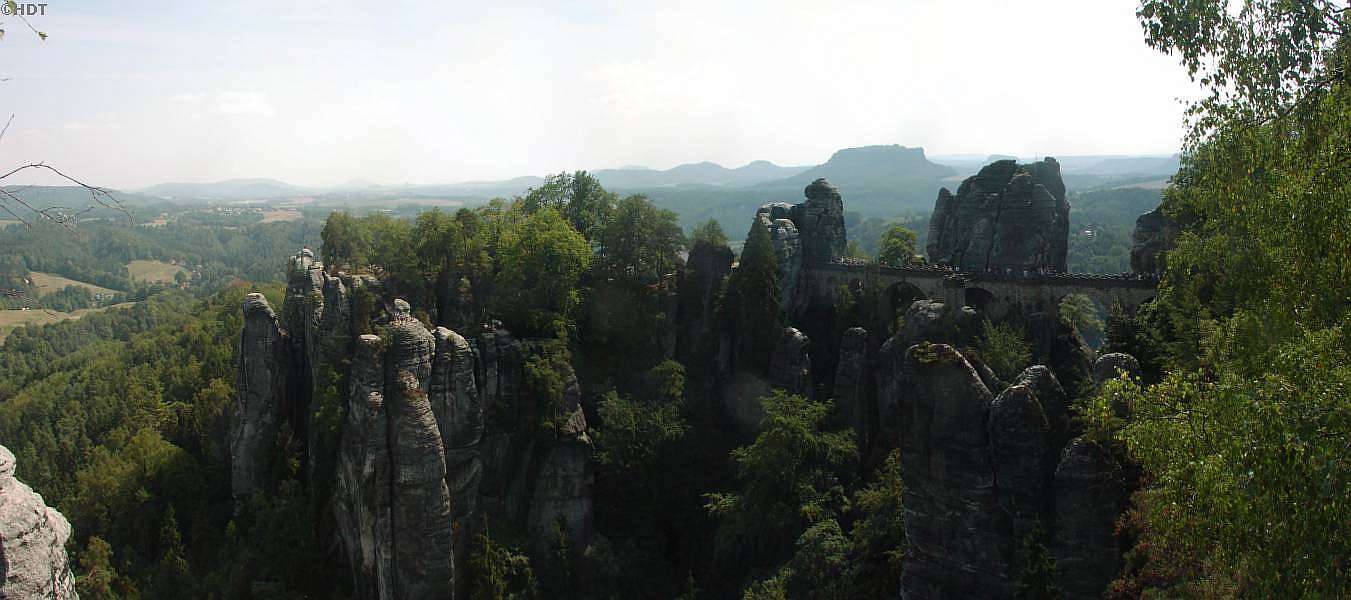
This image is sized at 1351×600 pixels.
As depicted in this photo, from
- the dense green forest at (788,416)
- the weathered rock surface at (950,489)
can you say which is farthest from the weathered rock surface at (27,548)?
the weathered rock surface at (950,489)

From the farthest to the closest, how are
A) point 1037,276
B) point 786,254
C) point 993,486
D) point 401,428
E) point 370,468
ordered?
point 786,254 < point 1037,276 < point 370,468 < point 401,428 < point 993,486

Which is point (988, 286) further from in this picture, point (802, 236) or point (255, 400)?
point (255, 400)

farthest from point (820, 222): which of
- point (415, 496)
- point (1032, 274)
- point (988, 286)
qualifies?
point (415, 496)

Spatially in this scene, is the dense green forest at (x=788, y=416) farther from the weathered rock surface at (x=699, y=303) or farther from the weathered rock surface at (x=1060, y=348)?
the weathered rock surface at (x=1060, y=348)

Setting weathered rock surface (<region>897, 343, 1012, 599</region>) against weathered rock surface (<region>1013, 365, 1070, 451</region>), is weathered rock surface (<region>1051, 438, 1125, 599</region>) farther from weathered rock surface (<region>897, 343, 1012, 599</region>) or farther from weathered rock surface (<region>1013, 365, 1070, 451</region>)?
weathered rock surface (<region>1013, 365, 1070, 451</region>)

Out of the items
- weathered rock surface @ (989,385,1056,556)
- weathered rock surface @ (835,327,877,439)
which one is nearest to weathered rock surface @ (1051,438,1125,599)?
weathered rock surface @ (989,385,1056,556)

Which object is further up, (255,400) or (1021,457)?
(1021,457)
